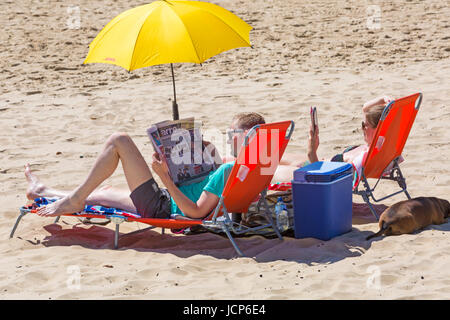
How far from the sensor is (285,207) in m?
5.51

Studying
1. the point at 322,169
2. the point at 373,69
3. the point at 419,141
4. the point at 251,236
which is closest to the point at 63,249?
the point at 251,236

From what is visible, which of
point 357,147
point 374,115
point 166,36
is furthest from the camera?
point 357,147

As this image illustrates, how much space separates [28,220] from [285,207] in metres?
2.04

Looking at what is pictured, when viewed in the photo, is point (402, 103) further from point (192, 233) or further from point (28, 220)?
point (28, 220)

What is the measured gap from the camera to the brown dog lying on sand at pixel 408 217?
5340 mm

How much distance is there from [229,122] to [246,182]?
4294mm

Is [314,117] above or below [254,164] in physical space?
above

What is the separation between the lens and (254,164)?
199 inches

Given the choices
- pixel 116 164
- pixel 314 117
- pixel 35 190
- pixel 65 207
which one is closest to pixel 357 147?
pixel 314 117

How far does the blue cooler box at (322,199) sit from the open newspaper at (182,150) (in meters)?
0.69

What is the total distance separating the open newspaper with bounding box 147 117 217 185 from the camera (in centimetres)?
532

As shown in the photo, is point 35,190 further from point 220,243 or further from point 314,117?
point 314,117

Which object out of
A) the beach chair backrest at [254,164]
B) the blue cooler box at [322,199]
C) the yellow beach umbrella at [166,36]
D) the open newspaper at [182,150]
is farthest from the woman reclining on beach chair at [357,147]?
A: the yellow beach umbrella at [166,36]

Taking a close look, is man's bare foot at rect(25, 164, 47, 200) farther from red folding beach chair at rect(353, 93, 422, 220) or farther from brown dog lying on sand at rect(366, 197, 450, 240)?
brown dog lying on sand at rect(366, 197, 450, 240)
